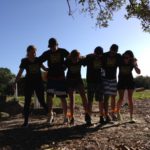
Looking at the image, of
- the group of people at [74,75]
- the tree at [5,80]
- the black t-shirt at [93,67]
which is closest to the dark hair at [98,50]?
the group of people at [74,75]

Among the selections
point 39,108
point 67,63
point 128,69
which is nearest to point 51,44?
point 67,63

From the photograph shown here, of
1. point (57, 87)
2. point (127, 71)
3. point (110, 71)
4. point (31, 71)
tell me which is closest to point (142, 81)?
point (127, 71)

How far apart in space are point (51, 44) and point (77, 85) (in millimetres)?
1274

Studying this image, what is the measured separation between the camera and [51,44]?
39.3ft

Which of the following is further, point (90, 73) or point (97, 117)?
point (97, 117)

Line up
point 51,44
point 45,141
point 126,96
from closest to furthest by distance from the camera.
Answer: point 45,141 → point 51,44 → point 126,96

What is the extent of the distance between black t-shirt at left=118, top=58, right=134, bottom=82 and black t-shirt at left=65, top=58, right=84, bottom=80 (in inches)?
47.9

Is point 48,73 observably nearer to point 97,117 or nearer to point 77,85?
point 77,85

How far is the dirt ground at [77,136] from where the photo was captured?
10039 millimetres

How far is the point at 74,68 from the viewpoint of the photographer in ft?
39.9

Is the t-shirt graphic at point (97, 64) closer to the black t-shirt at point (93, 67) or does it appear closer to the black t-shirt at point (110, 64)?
the black t-shirt at point (93, 67)

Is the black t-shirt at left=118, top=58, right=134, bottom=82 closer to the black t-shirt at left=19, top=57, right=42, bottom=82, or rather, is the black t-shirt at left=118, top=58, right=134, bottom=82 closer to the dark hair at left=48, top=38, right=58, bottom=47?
the dark hair at left=48, top=38, right=58, bottom=47

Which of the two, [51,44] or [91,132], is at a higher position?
[51,44]

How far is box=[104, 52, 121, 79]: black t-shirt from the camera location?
41.1ft
